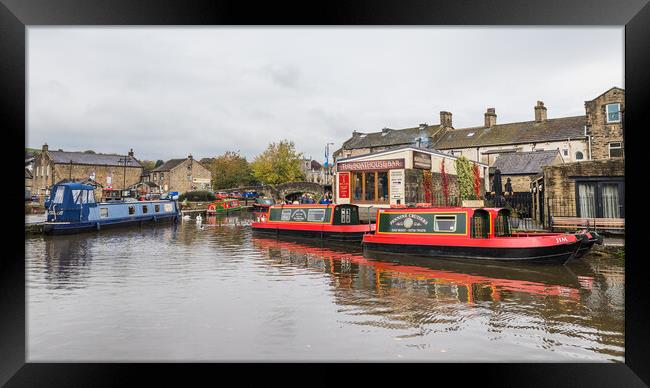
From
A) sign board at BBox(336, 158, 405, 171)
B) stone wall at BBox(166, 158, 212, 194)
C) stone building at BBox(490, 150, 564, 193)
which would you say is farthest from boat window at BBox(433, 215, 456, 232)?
stone wall at BBox(166, 158, 212, 194)

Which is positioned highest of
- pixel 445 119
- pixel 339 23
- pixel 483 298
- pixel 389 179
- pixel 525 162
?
pixel 445 119

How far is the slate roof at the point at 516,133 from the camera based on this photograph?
3130cm

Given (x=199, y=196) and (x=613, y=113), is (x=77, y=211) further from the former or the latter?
(x=199, y=196)

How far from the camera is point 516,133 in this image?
34.7 meters

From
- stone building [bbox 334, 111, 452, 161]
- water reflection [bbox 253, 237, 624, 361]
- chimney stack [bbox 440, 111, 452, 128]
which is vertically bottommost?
water reflection [bbox 253, 237, 624, 361]

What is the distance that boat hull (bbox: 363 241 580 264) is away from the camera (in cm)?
1092

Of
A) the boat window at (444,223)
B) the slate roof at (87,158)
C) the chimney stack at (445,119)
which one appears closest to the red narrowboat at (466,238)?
the boat window at (444,223)

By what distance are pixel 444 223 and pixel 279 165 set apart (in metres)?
Answer: 43.9

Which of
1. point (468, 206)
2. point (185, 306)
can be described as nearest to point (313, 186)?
point (468, 206)

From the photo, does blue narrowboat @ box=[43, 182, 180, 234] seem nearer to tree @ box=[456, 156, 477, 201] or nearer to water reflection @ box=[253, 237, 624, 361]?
water reflection @ box=[253, 237, 624, 361]

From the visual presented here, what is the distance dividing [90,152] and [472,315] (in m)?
53.2

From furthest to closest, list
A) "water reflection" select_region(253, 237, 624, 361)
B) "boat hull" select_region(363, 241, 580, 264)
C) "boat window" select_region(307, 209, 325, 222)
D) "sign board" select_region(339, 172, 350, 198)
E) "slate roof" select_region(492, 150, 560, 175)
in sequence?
"slate roof" select_region(492, 150, 560, 175)
"sign board" select_region(339, 172, 350, 198)
"boat window" select_region(307, 209, 325, 222)
"boat hull" select_region(363, 241, 580, 264)
"water reflection" select_region(253, 237, 624, 361)

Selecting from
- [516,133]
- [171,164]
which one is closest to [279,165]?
[171,164]

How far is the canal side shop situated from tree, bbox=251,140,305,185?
106ft
